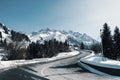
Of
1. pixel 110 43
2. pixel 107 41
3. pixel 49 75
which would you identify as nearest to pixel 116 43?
pixel 110 43

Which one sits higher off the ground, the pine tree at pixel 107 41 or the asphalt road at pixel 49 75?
the pine tree at pixel 107 41

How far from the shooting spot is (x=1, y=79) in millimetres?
22906

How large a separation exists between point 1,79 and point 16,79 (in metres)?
1.53

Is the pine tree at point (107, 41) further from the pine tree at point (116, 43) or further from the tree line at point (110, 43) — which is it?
the pine tree at point (116, 43)

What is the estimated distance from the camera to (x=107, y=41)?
6844cm

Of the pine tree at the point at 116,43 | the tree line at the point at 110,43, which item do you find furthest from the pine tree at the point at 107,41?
the pine tree at the point at 116,43

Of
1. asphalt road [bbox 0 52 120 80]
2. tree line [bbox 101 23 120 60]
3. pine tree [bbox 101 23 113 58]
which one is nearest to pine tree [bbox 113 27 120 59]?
tree line [bbox 101 23 120 60]

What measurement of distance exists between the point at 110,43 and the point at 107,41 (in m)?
1.08

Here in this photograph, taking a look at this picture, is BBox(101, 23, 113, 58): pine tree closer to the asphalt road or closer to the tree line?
the tree line

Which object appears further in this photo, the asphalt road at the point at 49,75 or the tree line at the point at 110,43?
the tree line at the point at 110,43

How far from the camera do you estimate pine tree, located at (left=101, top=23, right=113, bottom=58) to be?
222 feet

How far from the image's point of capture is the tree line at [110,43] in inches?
2653

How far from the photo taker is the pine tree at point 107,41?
2662 inches

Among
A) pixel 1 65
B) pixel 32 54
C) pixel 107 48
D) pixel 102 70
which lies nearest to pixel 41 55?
pixel 32 54
